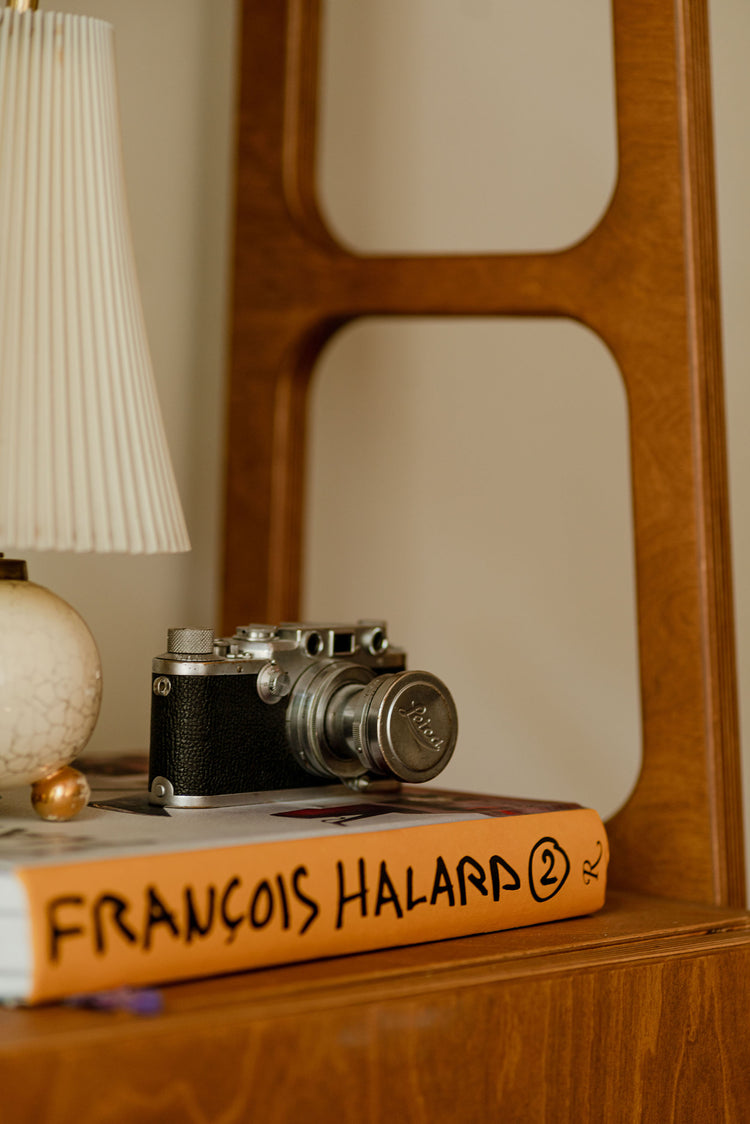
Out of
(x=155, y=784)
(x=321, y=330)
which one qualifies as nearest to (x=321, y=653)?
(x=155, y=784)

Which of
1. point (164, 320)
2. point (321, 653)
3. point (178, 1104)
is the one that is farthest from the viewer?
point (164, 320)

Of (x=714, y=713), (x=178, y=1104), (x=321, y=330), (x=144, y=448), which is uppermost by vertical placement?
(x=321, y=330)

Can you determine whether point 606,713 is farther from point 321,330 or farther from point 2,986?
point 2,986

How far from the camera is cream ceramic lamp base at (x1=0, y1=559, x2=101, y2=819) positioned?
0.53m

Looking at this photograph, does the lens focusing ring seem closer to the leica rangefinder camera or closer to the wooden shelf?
the leica rangefinder camera

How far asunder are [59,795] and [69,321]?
19 centimetres

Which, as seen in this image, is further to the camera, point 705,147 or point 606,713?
point 606,713

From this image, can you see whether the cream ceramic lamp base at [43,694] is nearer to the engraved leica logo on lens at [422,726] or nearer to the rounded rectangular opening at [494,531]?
the engraved leica logo on lens at [422,726]

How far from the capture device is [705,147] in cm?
76

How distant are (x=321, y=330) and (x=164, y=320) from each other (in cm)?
16

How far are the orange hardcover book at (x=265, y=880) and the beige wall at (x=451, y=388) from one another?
1.05 feet

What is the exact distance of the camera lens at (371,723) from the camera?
600 mm

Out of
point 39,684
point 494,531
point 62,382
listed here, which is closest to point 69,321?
point 62,382

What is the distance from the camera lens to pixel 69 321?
1.75 ft
